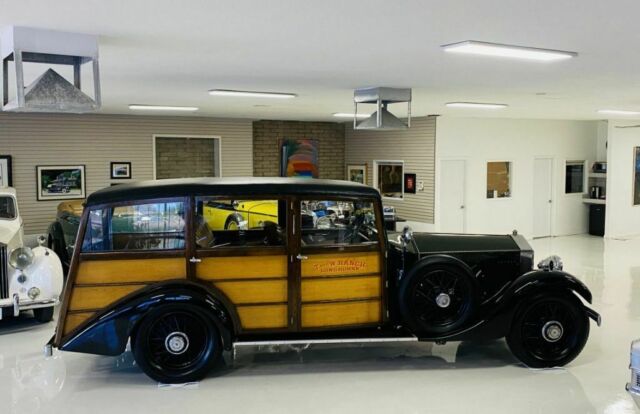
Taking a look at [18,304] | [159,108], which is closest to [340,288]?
[18,304]

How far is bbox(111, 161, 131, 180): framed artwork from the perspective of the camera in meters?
12.7

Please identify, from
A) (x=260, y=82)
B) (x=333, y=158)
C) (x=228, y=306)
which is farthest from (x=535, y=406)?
(x=333, y=158)

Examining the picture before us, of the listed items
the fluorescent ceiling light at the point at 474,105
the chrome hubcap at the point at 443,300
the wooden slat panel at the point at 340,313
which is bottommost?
the wooden slat panel at the point at 340,313

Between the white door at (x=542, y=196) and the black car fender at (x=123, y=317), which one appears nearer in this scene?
the black car fender at (x=123, y=317)

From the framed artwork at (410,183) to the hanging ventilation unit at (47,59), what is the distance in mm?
9843

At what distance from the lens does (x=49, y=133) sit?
1195 centimetres

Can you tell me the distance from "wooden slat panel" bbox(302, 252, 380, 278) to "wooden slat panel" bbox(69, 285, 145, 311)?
1.61 metres

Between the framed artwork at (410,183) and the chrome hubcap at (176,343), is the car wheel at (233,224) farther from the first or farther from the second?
the framed artwork at (410,183)

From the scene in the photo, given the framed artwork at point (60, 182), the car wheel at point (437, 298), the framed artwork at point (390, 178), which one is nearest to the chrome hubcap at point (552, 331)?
the car wheel at point (437, 298)

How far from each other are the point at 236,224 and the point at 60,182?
25.2 feet

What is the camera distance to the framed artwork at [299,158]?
48.9ft

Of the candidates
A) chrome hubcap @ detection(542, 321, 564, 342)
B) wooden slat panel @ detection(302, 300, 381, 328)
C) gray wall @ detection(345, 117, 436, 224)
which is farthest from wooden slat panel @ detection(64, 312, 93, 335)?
gray wall @ detection(345, 117, 436, 224)

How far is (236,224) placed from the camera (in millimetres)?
5816

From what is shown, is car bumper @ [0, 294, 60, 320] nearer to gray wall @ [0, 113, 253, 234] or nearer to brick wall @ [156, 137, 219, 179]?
gray wall @ [0, 113, 253, 234]
